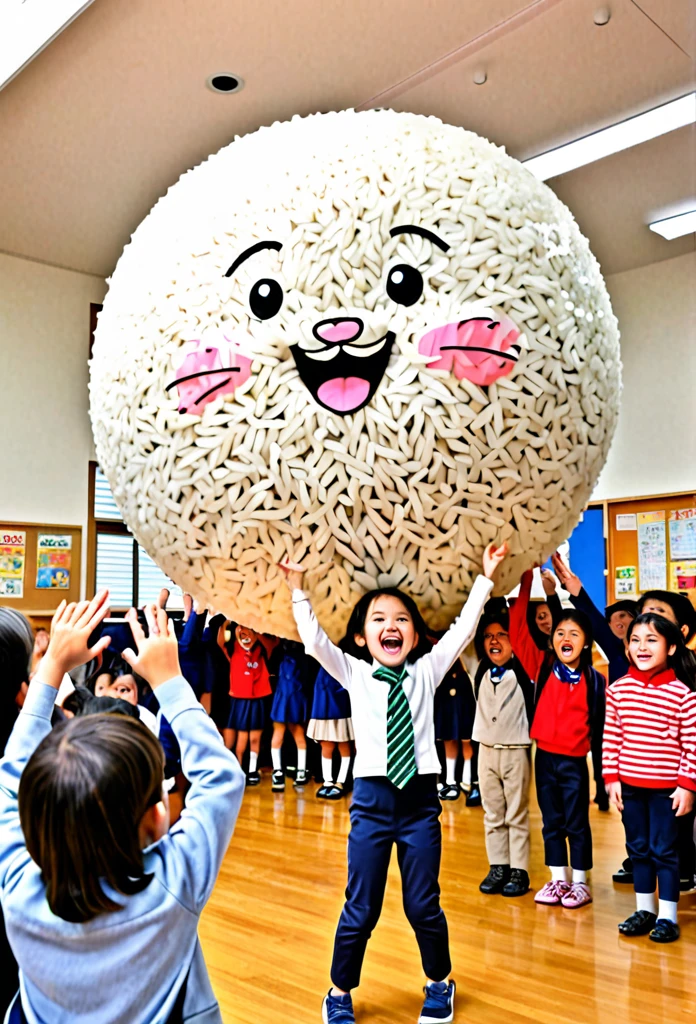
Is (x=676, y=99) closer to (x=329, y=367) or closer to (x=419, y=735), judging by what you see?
(x=419, y=735)

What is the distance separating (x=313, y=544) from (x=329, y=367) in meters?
0.21

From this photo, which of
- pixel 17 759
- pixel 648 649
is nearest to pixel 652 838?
pixel 648 649

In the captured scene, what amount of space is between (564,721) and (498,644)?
0.39 meters

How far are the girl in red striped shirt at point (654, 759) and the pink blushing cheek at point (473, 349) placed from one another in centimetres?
181

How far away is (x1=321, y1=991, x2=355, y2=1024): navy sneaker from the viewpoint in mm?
2172

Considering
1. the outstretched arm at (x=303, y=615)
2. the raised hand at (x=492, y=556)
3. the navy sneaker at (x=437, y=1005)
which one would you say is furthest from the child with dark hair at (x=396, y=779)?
the raised hand at (x=492, y=556)

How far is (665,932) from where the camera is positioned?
2701 mm

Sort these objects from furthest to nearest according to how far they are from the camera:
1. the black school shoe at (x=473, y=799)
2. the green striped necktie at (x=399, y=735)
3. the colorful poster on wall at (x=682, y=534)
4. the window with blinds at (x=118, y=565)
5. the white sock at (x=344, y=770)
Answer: the window with blinds at (x=118, y=565) → the colorful poster on wall at (x=682, y=534) → the white sock at (x=344, y=770) → the black school shoe at (x=473, y=799) → the green striped necktie at (x=399, y=735)

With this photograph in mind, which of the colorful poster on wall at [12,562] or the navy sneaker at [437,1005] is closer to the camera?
the navy sneaker at [437,1005]

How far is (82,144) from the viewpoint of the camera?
4.42 m

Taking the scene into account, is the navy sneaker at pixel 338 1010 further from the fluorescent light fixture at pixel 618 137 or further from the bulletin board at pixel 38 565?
the bulletin board at pixel 38 565

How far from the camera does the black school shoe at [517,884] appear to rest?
122 inches

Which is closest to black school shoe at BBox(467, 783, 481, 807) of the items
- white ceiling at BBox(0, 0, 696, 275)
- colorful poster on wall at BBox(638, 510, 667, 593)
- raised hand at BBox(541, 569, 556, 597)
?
colorful poster on wall at BBox(638, 510, 667, 593)

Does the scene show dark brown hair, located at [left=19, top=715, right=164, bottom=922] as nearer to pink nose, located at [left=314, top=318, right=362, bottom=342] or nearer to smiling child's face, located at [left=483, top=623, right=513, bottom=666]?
pink nose, located at [left=314, top=318, right=362, bottom=342]
